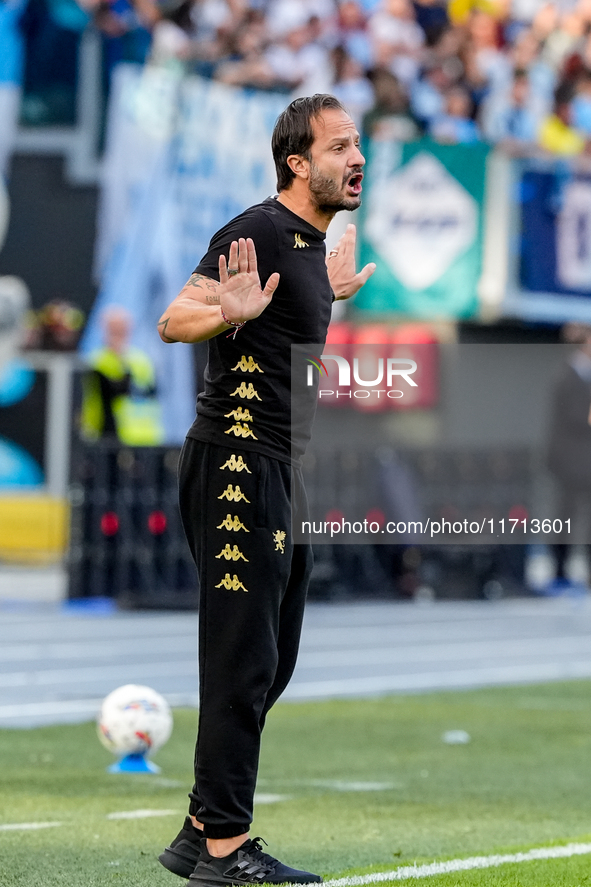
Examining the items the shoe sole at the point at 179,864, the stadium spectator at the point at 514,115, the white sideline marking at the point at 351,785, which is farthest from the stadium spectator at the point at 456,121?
the shoe sole at the point at 179,864

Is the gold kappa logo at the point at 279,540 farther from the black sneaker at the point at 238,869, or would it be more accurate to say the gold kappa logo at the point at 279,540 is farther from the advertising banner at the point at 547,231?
the advertising banner at the point at 547,231

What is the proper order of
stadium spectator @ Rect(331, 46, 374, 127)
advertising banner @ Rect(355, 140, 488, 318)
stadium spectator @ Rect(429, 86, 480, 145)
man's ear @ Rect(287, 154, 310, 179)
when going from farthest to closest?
stadium spectator @ Rect(429, 86, 480, 145), advertising banner @ Rect(355, 140, 488, 318), stadium spectator @ Rect(331, 46, 374, 127), man's ear @ Rect(287, 154, 310, 179)

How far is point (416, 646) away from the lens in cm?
→ 1302

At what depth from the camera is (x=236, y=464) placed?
4.64 m

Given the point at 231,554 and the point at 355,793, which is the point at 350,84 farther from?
the point at 231,554

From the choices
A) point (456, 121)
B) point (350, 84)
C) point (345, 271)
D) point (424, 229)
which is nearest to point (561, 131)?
point (456, 121)

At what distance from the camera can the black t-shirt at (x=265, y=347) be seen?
4621 mm

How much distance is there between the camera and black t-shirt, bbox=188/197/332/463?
4621mm

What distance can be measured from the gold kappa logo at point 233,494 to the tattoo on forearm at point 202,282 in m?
0.54

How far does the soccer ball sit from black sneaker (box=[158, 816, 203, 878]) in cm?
240

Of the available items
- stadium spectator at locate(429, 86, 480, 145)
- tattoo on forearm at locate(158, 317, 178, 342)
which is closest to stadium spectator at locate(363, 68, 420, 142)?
stadium spectator at locate(429, 86, 480, 145)

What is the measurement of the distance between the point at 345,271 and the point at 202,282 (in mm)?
900

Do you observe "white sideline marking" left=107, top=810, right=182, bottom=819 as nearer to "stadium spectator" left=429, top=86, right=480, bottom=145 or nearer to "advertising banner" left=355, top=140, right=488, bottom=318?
"advertising banner" left=355, top=140, right=488, bottom=318

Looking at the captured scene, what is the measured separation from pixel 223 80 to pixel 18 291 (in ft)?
11.3
